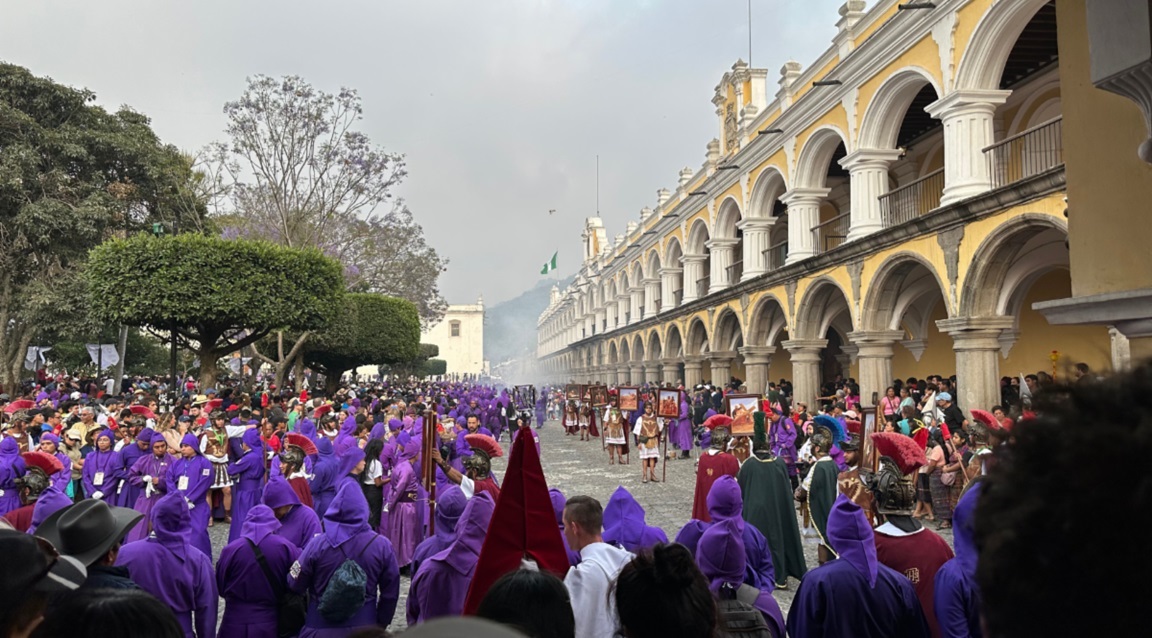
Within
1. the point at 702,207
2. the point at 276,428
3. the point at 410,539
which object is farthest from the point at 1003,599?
the point at 702,207

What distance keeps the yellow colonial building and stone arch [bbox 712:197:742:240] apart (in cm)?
9

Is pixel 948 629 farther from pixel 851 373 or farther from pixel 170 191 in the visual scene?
pixel 170 191

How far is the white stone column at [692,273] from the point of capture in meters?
34.8

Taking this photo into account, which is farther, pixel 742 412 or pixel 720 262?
pixel 720 262

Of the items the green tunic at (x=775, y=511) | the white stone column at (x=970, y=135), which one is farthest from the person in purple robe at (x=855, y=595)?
the white stone column at (x=970, y=135)

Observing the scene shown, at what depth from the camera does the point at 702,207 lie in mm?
32406

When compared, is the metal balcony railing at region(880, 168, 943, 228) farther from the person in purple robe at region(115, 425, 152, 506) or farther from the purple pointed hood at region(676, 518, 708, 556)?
the person in purple robe at region(115, 425, 152, 506)

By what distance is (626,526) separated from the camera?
5.11m

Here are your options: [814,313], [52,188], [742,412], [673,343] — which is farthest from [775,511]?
[673,343]

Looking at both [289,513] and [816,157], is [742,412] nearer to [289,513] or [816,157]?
[289,513]

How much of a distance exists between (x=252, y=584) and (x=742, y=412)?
858cm

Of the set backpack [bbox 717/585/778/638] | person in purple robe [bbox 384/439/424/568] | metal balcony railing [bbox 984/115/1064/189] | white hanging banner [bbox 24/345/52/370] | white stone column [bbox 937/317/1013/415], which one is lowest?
person in purple robe [bbox 384/439/424/568]

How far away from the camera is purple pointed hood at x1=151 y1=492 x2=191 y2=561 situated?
14.5ft

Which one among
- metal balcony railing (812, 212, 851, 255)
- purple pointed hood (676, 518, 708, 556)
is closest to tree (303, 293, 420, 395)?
metal balcony railing (812, 212, 851, 255)
